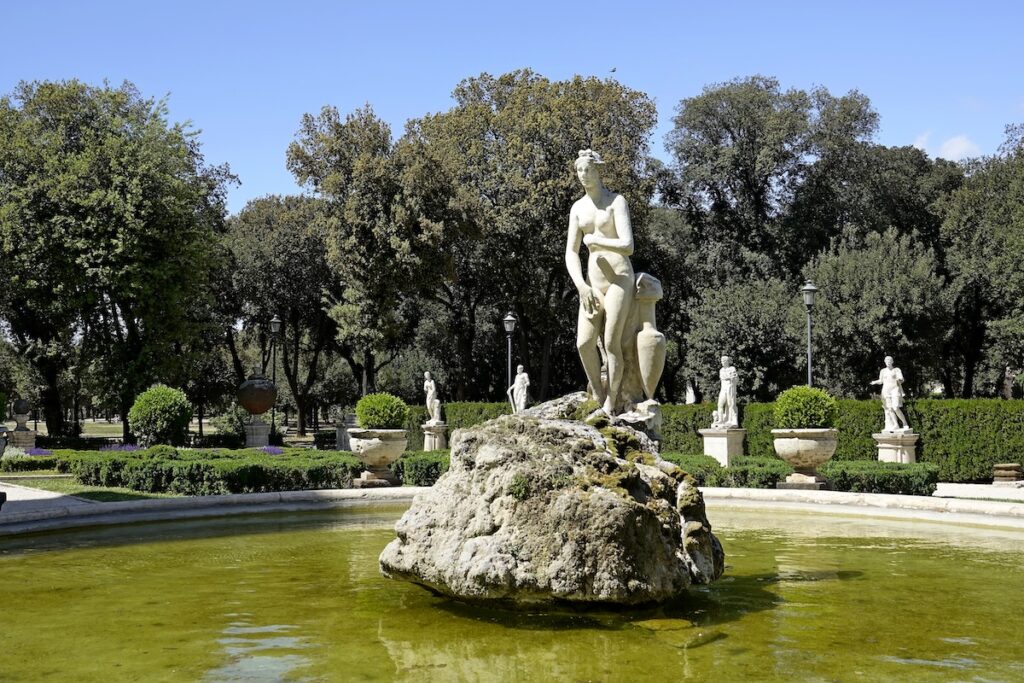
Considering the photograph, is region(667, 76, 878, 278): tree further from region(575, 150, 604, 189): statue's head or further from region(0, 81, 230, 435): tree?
region(575, 150, 604, 189): statue's head

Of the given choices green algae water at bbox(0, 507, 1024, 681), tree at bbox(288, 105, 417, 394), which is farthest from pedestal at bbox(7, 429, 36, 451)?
green algae water at bbox(0, 507, 1024, 681)

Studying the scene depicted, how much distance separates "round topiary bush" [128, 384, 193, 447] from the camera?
2477cm

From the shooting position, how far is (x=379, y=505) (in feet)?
Answer: 45.0

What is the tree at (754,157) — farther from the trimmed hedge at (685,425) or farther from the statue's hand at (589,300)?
the statue's hand at (589,300)

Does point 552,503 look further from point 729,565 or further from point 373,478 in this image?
point 373,478

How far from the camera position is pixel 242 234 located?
49.7 metres

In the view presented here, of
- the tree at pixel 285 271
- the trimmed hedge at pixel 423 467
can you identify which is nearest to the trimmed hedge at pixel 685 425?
the trimmed hedge at pixel 423 467

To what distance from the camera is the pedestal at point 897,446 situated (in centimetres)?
2098

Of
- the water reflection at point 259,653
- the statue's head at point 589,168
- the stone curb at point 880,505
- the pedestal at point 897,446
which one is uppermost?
the statue's head at point 589,168

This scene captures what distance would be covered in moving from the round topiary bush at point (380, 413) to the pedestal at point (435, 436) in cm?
1164

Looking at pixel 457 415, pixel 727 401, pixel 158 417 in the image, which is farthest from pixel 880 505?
pixel 457 415

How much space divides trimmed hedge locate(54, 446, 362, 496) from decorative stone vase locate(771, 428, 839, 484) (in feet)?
23.9

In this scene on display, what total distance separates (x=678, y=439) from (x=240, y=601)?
19.7 metres

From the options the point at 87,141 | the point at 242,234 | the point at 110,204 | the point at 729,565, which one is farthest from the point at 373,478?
the point at 242,234
